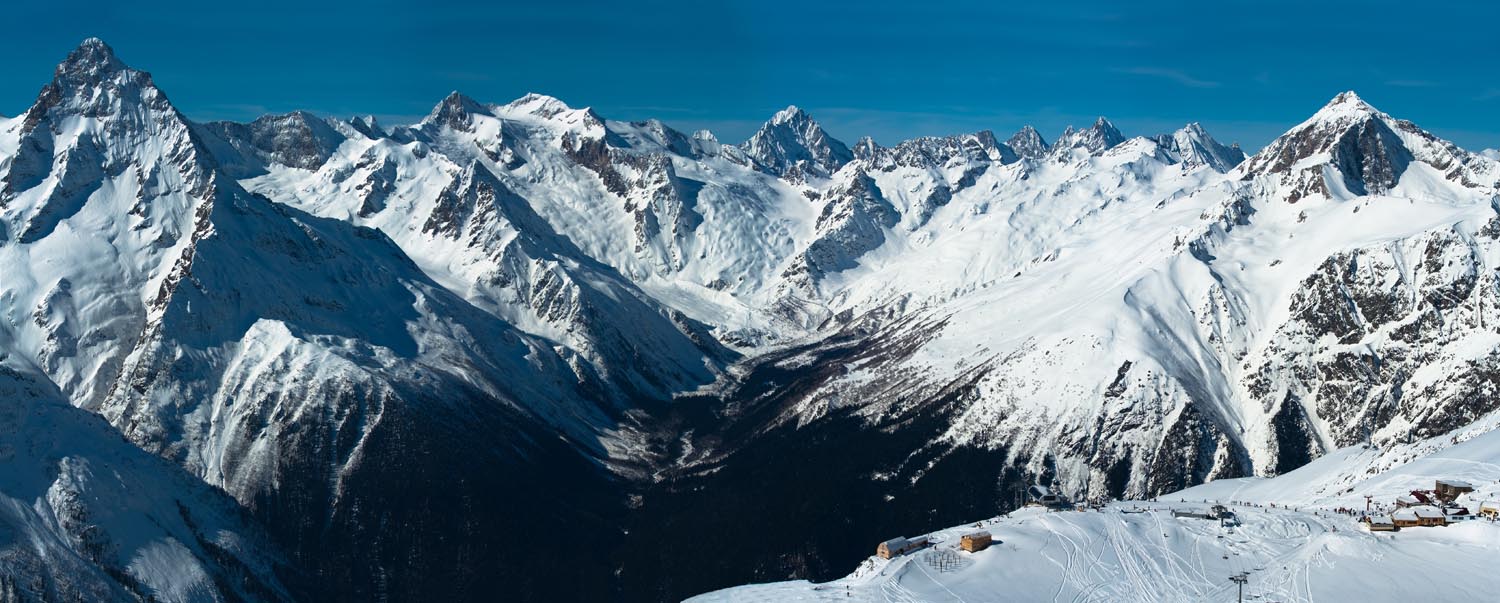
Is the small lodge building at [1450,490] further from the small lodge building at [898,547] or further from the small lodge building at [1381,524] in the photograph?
the small lodge building at [898,547]

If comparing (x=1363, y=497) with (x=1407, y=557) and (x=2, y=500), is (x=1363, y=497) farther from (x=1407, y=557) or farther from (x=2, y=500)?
(x=2, y=500)

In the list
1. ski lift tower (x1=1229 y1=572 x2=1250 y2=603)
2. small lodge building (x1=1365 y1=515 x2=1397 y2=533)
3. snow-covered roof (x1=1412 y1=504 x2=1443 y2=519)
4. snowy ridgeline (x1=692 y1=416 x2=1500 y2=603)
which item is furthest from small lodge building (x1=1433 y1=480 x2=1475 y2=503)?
ski lift tower (x1=1229 y1=572 x2=1250 y2=603)

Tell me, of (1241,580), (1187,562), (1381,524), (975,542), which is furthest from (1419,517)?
(975,542)

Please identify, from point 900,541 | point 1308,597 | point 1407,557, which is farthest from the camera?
point 900,541

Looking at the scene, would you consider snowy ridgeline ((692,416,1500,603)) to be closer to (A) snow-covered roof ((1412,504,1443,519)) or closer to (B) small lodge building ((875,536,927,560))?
(B) small lodge building ((875,536,927,560))

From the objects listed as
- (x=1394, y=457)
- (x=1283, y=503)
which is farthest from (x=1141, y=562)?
(x=1394, y=457)

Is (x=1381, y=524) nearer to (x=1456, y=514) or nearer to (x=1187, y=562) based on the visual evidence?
(x=1456, y=514)

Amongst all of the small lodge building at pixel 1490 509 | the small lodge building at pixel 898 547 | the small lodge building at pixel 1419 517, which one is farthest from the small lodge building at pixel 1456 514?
the small lodge building at pixel 898 547
